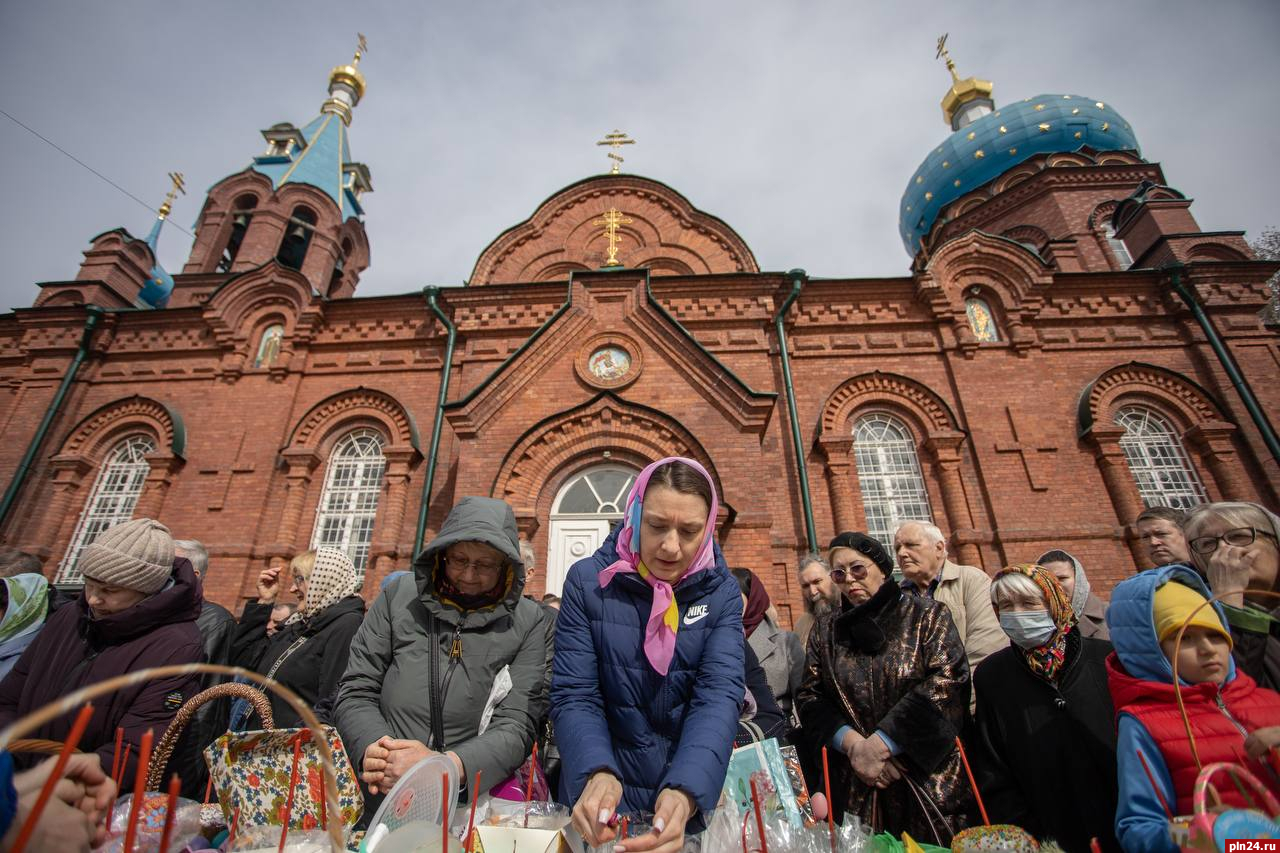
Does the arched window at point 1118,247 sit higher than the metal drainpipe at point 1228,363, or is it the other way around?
the arched window at point 1118,247

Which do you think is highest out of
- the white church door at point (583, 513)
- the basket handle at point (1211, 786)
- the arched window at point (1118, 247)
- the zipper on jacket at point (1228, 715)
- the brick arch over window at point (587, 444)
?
the arched window at point (1118, 247)

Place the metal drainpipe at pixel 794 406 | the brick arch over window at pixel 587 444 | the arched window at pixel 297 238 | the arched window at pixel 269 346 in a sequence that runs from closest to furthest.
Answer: the brick arch over window at pixel 587 444, the metal drainpipe at pixel 794 406, the arched window at pixel 269 346, the arched window at pixel 297 238

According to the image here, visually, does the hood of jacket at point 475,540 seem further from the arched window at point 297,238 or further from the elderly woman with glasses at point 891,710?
the arched window at point 297,238

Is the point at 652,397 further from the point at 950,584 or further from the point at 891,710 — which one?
the point at 891,710

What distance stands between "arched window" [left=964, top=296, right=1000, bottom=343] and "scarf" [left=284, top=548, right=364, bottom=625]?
34.3 feet

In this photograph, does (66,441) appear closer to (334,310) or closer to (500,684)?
(334,310)

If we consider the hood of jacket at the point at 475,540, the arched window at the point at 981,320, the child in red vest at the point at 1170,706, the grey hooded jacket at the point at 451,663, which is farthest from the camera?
the arched window at the point at 981,320

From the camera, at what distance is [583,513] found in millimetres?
8227

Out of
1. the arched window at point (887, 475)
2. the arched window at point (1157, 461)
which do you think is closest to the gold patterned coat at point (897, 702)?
the arched window at point (887, 475)

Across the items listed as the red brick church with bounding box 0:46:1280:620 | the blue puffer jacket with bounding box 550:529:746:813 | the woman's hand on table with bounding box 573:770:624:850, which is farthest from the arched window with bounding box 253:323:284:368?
the woman's hand on table with bounding box 573:770:624:850

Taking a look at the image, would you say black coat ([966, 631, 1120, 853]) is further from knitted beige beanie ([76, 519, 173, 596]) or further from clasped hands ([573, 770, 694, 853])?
knitted beige beanie ([76, 519, 173, 596])

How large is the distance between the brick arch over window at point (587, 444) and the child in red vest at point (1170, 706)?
6.14 meters

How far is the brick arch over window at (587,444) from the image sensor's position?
8102mm

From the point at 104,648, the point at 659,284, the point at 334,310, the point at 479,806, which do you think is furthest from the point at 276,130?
the point at 479,806
